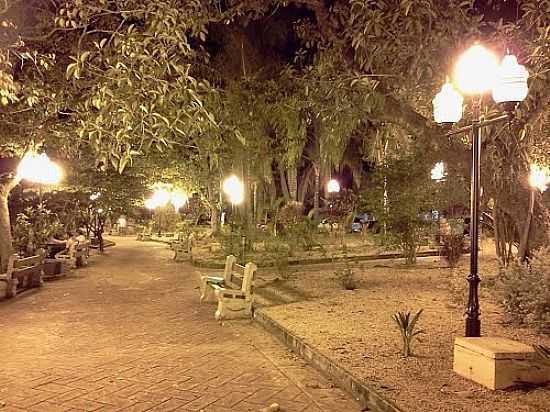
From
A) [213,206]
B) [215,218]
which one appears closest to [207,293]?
[213,206]

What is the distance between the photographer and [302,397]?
5926 mm

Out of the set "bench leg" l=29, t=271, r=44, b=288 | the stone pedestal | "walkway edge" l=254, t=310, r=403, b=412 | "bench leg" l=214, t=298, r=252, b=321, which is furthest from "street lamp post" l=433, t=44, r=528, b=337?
"bench leg" l=29, t=271, r=44, b=288

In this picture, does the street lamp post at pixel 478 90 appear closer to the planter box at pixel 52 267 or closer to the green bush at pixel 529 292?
the green bush at pixel 529 292

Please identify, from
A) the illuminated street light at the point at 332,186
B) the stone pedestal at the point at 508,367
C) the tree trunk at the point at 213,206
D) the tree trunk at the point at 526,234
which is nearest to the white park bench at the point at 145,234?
the tree trunk at the point at 213,206

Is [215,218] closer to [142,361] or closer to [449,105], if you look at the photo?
[142,361]

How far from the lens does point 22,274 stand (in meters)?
13.5

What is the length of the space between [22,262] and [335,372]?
9629 millimetres

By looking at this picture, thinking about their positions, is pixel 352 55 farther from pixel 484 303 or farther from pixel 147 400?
pixel 147 400

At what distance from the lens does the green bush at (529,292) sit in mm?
7930

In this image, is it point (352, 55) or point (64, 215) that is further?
point (64, 215)

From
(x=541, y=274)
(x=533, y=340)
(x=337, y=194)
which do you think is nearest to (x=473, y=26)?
(x=541, y=274)

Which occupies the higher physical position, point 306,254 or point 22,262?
point 306,254

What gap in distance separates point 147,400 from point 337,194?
38081 millimetres

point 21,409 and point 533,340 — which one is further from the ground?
point 533,340
